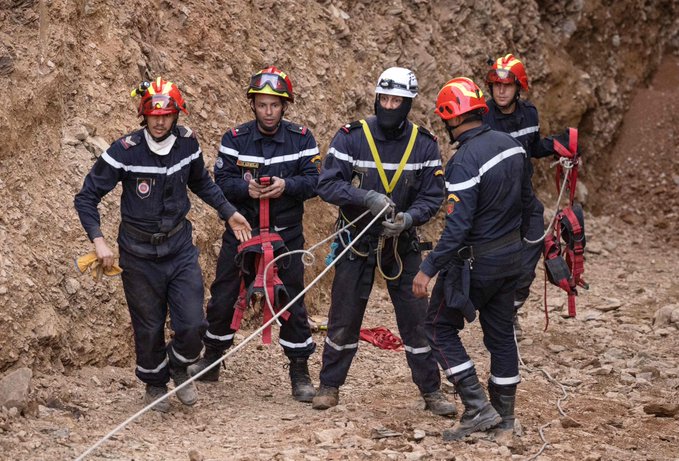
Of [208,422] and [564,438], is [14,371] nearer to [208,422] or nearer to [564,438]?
[208,422]

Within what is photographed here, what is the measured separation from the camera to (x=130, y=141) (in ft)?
24.3

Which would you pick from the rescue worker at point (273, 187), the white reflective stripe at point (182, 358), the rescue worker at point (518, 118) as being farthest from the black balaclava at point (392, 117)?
the white reflective stripe at point (182, 358)

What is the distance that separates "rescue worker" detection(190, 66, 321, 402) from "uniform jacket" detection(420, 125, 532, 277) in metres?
1.41

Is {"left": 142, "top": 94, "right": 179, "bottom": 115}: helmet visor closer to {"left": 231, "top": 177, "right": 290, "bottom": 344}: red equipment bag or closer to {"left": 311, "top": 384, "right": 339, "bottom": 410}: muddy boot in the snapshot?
{"left": 231, "top": 177, "right": 290, "bottom": 344}: red equipment bag

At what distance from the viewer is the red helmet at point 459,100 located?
7.20m

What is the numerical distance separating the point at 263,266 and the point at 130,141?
4.58 feet

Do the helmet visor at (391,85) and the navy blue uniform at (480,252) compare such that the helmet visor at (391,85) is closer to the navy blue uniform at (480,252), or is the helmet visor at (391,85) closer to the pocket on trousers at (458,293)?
the navy blue uniform at (480,252)

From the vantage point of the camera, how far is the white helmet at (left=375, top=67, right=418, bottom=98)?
764 centimetres

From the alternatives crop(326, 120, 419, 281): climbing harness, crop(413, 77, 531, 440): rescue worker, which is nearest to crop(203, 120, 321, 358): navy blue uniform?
crop(326, 120, 419, 281): climbing harness

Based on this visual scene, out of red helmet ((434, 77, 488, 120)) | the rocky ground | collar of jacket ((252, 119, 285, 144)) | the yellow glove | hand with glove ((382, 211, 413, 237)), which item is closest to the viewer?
the rocky ground

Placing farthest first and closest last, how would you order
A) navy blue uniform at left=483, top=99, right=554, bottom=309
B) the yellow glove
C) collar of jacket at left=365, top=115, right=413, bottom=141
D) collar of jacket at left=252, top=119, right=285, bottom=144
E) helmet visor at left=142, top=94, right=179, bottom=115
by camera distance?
navy blue uniform at left=483, top=99, right=554, bottom=309, collar of jacket at left=252, top=119, right=285, bottom=144, collar of jacket at left=365, top=115, right=413, bottom=141, helmet visor at left=142, top=94, right=179, bottom=115, the yellow glove

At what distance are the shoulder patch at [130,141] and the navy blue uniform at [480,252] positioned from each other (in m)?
2.19

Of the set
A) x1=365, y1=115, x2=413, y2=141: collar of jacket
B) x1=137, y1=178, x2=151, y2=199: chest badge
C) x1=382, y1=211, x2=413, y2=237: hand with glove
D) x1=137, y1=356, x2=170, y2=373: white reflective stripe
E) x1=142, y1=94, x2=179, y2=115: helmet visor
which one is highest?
x1=142, y1=94, x2=179, y2=115: helmet visor

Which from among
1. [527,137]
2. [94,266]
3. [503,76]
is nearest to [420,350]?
[94,266]
